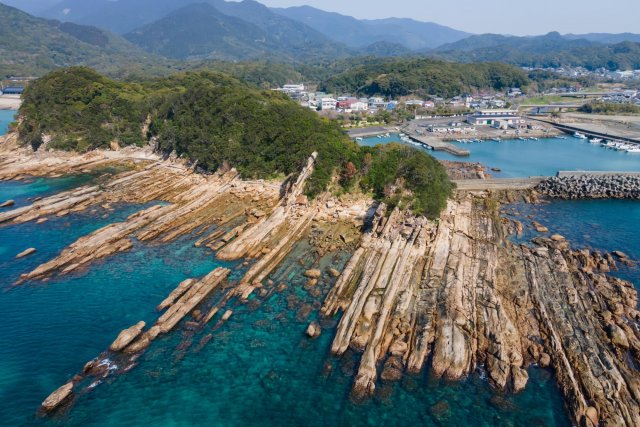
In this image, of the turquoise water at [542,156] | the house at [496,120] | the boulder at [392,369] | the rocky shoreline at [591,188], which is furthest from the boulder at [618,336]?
the house at [496,120]

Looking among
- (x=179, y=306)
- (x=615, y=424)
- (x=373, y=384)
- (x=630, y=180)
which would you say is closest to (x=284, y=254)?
(x=179, y=306)

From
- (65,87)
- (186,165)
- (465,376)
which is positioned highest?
(65,87)

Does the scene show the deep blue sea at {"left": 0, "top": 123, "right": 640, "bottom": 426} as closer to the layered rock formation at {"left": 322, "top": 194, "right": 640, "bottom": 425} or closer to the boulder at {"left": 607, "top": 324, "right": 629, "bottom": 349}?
the layered rock formation at {"left": 322, "top": 194, "right": 640, "bottom": 425}

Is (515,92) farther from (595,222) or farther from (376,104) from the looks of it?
(595,222)

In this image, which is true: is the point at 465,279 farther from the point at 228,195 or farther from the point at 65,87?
the point at 65,87

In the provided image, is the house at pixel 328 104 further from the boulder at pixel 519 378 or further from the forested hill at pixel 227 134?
the boulder at pixel 519 378

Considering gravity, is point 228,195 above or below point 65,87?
below

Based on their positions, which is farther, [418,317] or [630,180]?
[630,180]

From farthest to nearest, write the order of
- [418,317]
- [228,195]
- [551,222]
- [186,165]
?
1. [186,165]
2. [228,195]
3. [551,222]
4. [418,317]
